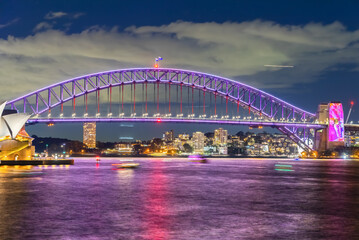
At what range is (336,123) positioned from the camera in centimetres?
10181

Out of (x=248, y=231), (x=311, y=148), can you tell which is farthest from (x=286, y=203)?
(x=311, y=148)

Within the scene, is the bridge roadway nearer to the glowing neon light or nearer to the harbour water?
the glowing neon light

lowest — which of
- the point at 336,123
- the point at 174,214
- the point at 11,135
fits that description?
the point at 174,214

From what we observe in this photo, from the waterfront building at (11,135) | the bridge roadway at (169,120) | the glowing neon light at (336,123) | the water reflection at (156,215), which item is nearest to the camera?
the water reflection at (156,215)

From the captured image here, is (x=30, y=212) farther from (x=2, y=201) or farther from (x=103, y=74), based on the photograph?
(x=103, y=74)

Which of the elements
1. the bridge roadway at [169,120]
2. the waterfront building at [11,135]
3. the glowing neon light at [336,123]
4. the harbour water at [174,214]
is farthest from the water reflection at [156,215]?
the glowing neon light at [336,123]

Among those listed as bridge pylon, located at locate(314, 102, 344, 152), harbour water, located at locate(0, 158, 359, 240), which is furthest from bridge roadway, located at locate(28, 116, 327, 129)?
harbour water, located at locate(0, 158, 359, 240)

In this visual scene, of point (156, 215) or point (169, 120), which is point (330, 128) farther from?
point (156, 215)

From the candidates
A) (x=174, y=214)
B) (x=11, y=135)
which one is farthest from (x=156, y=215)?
(x=11, y=135)

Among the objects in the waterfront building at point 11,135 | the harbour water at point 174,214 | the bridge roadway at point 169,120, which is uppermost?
the bridge roadway at point 169,120

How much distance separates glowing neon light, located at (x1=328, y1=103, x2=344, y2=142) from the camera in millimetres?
101688

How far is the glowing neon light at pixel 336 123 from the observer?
101688 mm

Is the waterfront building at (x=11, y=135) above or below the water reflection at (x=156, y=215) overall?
above

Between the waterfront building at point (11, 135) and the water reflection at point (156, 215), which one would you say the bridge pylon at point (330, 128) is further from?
the water reflection at point (156, 215)
